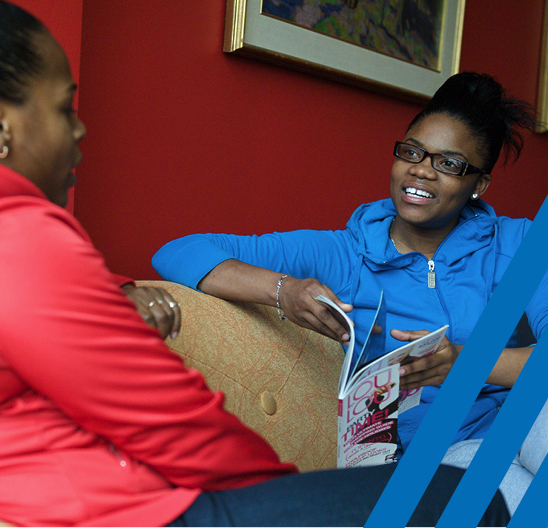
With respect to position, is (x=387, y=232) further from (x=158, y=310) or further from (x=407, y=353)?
(x=158, y=310)

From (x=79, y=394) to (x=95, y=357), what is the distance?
5cm

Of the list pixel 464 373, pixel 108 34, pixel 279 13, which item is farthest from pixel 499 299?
pixel 279 13

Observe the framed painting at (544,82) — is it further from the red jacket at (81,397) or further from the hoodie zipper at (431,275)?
the red jacket at (81,397)

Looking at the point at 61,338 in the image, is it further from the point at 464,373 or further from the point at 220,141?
the point at 220,141

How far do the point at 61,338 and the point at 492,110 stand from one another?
56.0 inches

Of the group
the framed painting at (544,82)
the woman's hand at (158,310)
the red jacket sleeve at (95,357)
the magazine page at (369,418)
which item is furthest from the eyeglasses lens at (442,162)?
the framed painting at (544,82)

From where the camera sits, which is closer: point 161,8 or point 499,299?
point 499,299

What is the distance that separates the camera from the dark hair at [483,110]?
1600mm

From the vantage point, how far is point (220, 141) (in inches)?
77.9

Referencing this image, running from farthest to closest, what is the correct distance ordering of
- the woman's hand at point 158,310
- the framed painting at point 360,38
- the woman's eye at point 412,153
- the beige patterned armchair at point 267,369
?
1. the framed painting at point 360,38
2. the woman's eye at point 412,153
3. the beige patterned armchair at point 267,369
4. the woman's hand at point 158,310

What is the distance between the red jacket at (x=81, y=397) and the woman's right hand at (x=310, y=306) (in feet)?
1.75

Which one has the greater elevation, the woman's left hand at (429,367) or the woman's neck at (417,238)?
the woman's neck at (417,238)

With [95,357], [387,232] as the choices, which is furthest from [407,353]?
[387,232]

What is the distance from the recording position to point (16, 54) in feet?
2.21
